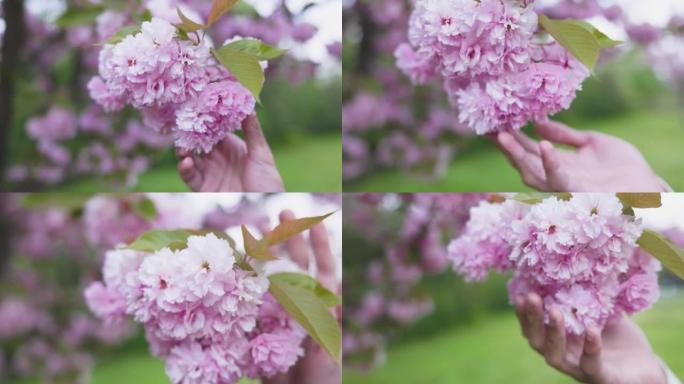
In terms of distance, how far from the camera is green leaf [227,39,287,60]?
1.06m

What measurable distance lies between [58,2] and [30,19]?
3.7 inches

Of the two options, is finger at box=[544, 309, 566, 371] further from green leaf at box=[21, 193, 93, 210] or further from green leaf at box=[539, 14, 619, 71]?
green leaf at box=[21, 193, 93, 210]

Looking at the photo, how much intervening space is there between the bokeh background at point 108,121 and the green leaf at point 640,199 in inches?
36.6

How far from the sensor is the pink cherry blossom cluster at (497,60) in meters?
1.02

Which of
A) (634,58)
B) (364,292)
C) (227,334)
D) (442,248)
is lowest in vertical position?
(364,292)

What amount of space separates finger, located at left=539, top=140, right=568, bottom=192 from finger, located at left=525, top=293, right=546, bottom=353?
8.2 inches

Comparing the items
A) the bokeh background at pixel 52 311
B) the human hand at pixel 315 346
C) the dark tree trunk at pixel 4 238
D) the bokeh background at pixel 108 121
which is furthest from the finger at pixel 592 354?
the dark tree trunk at pixel 4 238

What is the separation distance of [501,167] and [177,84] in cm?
147

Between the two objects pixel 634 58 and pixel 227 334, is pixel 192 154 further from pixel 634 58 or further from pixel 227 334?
pixel 634 58

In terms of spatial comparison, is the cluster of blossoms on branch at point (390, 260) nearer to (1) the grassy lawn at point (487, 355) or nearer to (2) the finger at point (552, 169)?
(1) the grassy lawn at point (487, 355)

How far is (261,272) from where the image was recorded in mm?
975

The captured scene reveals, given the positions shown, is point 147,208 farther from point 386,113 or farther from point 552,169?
point 386,113

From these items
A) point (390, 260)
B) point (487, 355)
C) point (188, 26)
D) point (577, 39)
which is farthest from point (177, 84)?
point (487, 355)

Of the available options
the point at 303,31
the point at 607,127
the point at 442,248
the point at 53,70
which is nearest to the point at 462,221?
the point at 442,248
